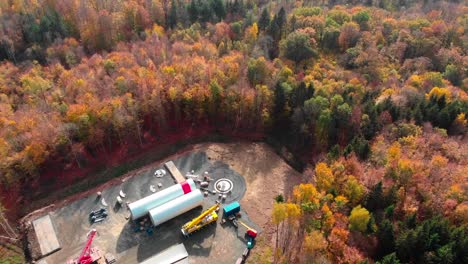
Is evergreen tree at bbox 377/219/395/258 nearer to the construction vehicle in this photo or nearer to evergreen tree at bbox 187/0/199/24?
the construction vehicle

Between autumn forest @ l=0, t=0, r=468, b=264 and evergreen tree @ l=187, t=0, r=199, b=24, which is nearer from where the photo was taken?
autumn forest @ l=0, t=0, r=468, b=264

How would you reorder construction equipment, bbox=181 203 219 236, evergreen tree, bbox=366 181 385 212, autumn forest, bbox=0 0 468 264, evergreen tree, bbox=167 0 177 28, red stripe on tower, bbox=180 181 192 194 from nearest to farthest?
1. autumn forest, bbox=0 0 468 264
2. evergreen tree, bbox=366 181 385 212
3. construction equipment, bbox=181 203 219 236
4. red stripe on tower, bbox=180 181 192 194
5. evergreen tree, bbox=167 0 177 28

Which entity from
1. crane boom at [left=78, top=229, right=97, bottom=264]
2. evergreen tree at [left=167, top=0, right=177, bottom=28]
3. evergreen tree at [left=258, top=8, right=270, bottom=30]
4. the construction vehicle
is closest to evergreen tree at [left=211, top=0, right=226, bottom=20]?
evergreen tree at [left=167, top=0, right=177, bottom=28]

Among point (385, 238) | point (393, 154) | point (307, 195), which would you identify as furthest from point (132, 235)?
point (393, 154)

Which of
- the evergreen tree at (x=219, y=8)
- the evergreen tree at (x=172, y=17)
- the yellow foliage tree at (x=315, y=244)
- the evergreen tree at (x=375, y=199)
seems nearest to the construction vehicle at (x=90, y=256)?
the yellow foliage tree at (x=315, y=244)

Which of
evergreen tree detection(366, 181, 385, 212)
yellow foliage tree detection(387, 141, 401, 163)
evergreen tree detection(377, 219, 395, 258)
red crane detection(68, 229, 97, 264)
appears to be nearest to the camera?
evergreen tree detection(377, 219, 395, 258)

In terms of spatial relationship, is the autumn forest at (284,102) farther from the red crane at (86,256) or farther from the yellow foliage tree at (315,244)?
the red crane at (86,256)
